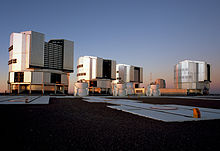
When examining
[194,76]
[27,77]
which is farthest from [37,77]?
[194,76]

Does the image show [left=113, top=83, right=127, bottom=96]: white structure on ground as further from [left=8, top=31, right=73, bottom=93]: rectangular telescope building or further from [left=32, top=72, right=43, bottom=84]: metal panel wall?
[left=32, top=72, right=43, bottom=84]: metal panel wall

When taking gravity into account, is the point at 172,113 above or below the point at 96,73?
below

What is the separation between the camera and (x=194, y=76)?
9950cm

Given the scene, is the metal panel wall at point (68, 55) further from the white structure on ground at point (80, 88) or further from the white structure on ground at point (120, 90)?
the white structure on ground at point (80, 88)

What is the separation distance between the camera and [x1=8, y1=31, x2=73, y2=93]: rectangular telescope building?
68188 millimetres

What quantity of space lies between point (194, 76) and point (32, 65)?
279 ft

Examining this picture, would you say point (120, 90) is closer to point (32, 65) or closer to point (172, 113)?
point (32, 65)

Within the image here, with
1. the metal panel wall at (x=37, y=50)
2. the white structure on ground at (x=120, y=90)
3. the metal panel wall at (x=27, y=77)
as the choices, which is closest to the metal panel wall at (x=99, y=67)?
the metal panel wall at (x=37, y=50)

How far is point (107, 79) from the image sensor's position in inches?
3666

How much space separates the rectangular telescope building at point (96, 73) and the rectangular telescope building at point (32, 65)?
16533 millimetres

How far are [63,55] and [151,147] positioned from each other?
77.8 metres

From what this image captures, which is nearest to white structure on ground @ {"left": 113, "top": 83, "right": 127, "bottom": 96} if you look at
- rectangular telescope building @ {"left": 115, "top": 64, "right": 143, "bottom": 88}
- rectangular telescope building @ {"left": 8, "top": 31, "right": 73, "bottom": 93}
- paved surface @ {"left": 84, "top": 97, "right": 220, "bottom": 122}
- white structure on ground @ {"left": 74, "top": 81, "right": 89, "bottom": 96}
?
white structure on ground @ {"left": 74, "top": 81, "right": 89, "bottom": 96}

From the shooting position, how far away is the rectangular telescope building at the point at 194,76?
98.8 m

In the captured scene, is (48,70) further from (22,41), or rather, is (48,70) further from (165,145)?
(165,145)
